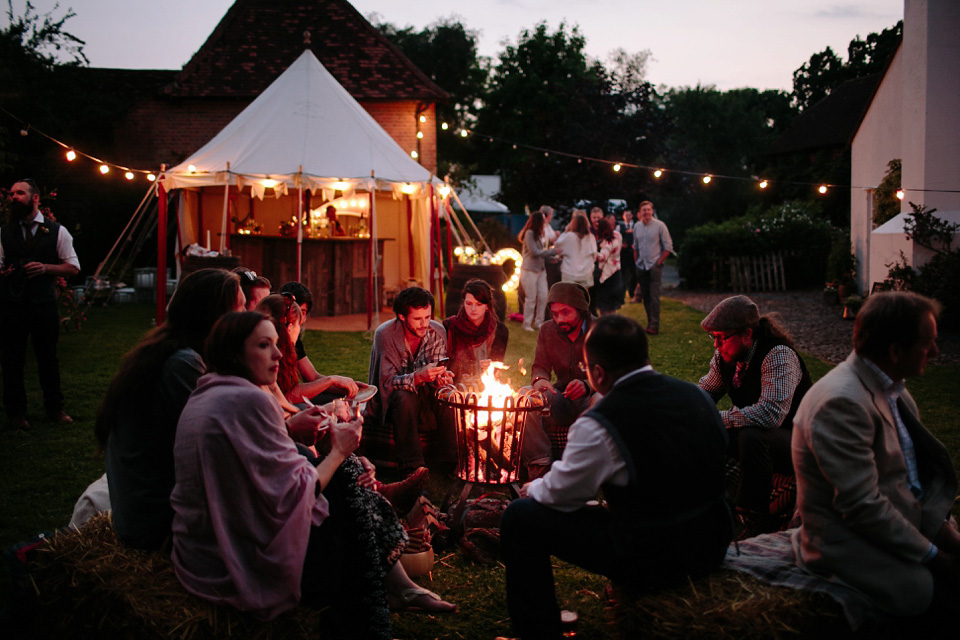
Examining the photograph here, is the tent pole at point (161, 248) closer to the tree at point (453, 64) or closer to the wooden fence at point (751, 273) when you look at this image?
the wooden fence at point (751, 273)

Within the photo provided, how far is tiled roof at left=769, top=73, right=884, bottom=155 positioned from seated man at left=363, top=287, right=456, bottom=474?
24878 mm

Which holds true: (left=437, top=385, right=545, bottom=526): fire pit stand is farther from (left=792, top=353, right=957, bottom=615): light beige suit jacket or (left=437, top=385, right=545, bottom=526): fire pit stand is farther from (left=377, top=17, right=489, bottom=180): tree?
(left=377, top=17, right=489, bottom=180): tree

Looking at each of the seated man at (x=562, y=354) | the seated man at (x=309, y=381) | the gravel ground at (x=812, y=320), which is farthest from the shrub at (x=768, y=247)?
the seated man at (x=309, y=381)

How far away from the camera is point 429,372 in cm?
465

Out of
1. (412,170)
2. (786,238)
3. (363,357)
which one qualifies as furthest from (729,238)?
(363,357)

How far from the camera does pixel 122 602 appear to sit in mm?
2645

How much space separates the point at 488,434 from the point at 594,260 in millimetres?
7162

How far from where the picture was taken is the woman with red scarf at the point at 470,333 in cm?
523

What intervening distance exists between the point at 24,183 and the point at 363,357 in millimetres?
4316

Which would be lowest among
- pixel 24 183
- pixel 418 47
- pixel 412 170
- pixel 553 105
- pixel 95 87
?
pixel 24 183

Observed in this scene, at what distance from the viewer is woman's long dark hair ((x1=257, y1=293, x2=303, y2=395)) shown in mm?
4238

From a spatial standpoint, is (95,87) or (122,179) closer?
(122,179)

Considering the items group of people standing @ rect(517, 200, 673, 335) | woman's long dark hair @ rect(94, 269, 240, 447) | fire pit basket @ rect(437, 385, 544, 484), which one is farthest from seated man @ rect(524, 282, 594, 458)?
group of people standing @ rect(517, 200, 673, 335)

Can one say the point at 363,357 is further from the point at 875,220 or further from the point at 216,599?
the point at 875,220
